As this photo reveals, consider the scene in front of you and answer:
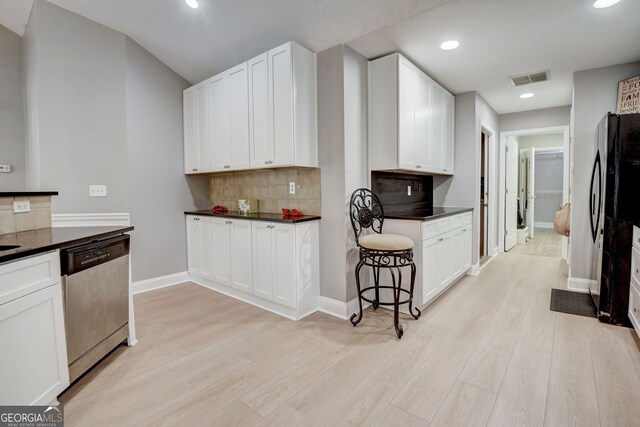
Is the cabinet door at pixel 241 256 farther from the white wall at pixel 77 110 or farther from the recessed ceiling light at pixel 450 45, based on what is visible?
the recessed ceiling light at pixel 450 45

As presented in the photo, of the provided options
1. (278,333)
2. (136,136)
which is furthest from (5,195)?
(278,333)

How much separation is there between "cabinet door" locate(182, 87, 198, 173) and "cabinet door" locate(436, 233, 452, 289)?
2899 millimetres

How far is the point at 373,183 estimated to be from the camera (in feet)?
10.2

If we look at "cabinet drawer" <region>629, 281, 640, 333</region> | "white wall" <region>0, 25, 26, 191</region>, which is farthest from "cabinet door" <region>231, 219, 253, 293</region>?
"cabinet drawer" <region>629, 281, 640, 333</region>

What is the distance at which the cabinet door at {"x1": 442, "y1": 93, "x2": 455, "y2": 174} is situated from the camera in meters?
3.91

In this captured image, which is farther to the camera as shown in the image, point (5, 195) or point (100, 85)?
point (100, 85)

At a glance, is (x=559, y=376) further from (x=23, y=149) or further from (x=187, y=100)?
(x=23, y=149)

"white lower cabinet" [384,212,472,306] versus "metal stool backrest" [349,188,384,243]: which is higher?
"metal stool backrest" [349,188,384,243]

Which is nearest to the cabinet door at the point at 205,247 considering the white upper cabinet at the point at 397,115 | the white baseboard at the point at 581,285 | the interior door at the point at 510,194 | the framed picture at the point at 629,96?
the white upper cabinet at the point at 397,115

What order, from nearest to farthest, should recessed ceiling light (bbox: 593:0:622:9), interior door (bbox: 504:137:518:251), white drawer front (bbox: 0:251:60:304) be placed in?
white drawer front (bbox: 0:251:60:304), recessed ceiling light (bbox: 593:0:622:9), interior door (bbox: 504:137:518:251)

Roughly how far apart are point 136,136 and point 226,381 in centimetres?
274

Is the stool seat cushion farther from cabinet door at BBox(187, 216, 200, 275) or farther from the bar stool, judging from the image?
cabinet door at BBox(187, 216, 200, 275)

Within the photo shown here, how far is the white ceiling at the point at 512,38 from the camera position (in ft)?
7.56

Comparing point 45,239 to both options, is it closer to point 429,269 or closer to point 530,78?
point 429,269
